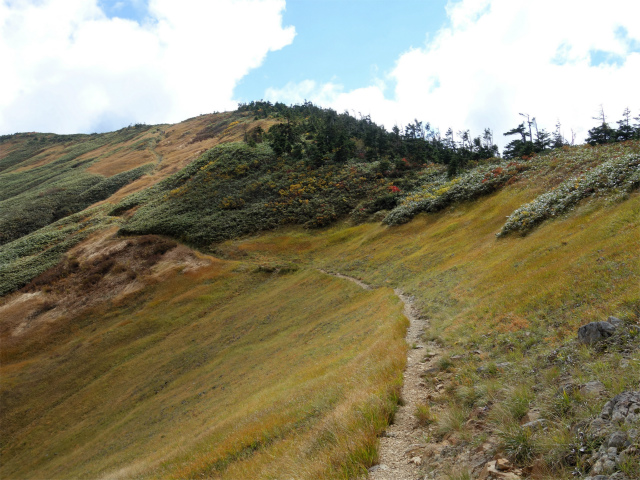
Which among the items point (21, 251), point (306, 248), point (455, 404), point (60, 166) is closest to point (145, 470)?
point (455, 404)

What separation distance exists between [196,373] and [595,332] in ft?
114

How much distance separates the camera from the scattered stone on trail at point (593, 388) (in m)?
5.89

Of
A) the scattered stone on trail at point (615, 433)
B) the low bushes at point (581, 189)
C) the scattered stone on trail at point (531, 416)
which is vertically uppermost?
the low bushes at point (581, 189)

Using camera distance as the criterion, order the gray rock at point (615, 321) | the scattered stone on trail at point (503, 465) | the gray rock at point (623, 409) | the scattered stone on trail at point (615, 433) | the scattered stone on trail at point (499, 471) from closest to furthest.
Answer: the scattered stone on trail at point (615, 433) → the gray rock at point (623, 409) → the scattered stone on trail at point (499, 471) → the scattered stone on trail at point (503, 465) → the gray rock at point (615, 321)

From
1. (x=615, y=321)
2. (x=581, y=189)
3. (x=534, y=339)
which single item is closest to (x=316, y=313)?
(x=534, y=339)

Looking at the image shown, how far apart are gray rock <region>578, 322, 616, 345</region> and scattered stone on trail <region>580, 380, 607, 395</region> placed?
225cm

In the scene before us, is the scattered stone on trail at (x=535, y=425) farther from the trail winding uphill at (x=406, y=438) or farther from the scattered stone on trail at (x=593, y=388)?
the trail winding uphill at (x=406, y=438)

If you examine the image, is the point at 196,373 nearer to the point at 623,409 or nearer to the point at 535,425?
the point at 535,425

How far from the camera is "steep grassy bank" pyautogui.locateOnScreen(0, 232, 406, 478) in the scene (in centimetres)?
1090

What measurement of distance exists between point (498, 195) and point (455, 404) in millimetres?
48139

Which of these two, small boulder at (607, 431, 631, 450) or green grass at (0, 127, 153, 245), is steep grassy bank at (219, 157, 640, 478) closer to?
small boulder at (607, 431, 631, 450)

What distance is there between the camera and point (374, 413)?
27.3 ft

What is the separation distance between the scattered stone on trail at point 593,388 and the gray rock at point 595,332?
2.25 m

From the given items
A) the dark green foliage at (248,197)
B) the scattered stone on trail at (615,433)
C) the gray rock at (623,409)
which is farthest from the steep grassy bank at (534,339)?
the dark green foliage at (248,197)
